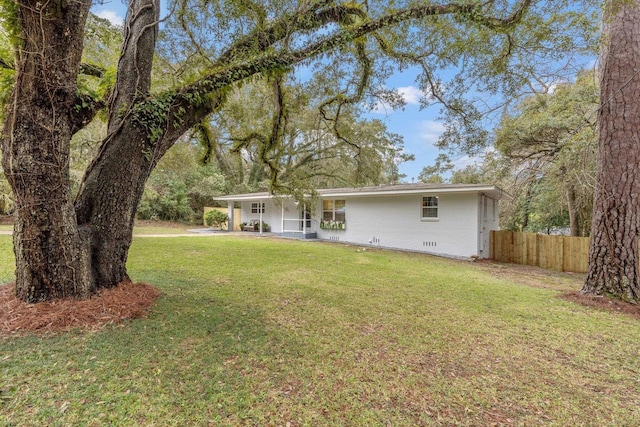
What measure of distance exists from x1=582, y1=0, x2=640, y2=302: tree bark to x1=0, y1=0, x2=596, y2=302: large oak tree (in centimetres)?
123

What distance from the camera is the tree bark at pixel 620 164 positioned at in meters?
4.88

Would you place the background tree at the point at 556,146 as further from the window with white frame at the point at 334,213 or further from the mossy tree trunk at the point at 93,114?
the window with white frame at the point at 334,213

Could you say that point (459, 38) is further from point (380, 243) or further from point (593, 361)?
point (380, 243)

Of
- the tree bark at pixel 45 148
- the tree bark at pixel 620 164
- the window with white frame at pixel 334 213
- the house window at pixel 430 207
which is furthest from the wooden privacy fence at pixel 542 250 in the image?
the tree bark at pixel 45 148

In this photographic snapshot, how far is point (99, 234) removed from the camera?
3.60 m

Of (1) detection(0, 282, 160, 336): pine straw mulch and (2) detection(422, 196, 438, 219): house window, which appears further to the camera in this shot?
(2) detection(422, 196, 438, 219): house window

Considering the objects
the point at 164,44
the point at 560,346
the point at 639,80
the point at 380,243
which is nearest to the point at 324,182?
the point at 380,243

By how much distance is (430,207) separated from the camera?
11625 mm

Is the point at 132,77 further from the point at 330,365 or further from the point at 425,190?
the point at 425,190

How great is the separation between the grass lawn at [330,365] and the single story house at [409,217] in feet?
20.0

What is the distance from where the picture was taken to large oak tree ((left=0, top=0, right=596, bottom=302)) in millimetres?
2928

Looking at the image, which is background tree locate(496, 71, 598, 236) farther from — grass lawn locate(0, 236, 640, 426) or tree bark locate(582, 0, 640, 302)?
grass lawn locate(0, 236, 640, 426)

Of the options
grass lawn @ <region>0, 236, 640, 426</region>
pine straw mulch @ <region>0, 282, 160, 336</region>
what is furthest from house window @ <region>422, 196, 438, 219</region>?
pine straw mulch @ <region>0, 282, 160, 336</region>

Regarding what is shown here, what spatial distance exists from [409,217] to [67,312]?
37.0 ft
